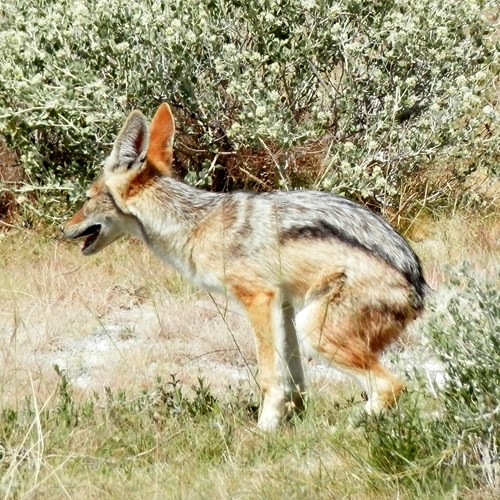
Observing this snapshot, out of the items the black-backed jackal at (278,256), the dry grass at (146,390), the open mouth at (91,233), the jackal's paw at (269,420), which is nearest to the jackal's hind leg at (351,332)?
the black-backed jackal at (278,256)

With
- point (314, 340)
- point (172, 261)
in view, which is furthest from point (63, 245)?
point (314, 340)

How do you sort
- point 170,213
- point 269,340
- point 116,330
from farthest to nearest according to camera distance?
point 116,330, point 170,213, point 269,340

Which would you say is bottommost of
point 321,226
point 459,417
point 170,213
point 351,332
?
point 170,213

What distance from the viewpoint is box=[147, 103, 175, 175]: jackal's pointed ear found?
671 centimetres

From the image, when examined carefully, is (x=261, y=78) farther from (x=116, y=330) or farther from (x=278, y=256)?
(x=278, y=256)

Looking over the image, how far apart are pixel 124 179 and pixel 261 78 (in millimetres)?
2759

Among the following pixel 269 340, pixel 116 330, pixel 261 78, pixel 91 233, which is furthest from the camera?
pixel 261 78

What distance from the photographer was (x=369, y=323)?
Result: 575 centimetres

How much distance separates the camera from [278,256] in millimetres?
6094

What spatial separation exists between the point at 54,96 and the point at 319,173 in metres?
2.19

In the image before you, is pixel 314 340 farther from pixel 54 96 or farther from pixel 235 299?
pixel 54 96

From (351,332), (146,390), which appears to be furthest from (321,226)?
(146,390)

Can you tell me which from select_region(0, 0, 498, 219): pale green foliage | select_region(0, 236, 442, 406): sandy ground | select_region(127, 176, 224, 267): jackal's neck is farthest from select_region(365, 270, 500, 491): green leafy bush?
select_region(0, 0, 498, 219): pale green foliage

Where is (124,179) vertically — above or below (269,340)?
above
